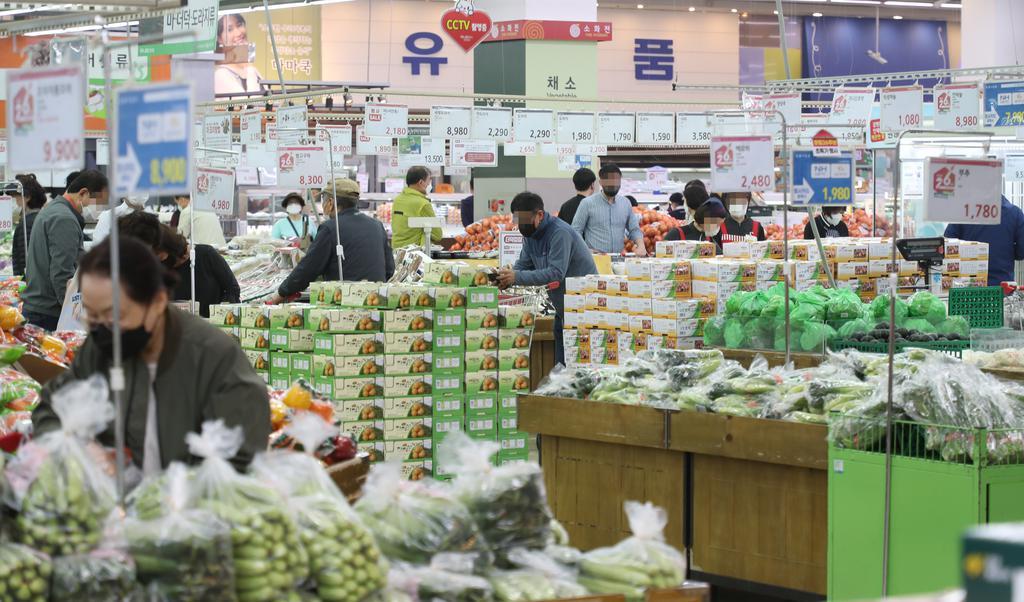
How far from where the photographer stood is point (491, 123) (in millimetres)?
12320

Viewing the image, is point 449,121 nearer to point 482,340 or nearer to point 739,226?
point 739,226

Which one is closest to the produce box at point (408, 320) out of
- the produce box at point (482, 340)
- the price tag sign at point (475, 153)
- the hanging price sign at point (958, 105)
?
the produce box at point (482, 340)

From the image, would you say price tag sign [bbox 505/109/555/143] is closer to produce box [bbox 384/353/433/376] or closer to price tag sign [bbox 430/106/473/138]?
price tag sign [bbox 430/106/473/138]

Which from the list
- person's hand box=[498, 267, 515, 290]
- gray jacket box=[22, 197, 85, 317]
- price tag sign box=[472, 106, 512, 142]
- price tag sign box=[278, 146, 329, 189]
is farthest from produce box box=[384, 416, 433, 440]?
price tag sign box=[472, 106, 512, 142]

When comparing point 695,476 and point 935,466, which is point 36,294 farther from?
point 935,466

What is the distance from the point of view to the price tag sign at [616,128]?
42.3 feet

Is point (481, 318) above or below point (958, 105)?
below

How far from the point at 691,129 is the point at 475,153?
8.03 feet

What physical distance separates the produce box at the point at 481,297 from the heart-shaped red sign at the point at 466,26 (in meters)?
5.92

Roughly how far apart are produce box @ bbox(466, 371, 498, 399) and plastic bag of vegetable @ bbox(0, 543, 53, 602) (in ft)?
17.4

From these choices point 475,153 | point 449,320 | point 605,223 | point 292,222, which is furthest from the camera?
point 475,153

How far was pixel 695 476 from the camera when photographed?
226 inches

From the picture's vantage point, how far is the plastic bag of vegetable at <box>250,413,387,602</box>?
9.05 feet

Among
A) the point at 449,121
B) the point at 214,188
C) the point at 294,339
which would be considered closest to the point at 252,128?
the point at 449,121
